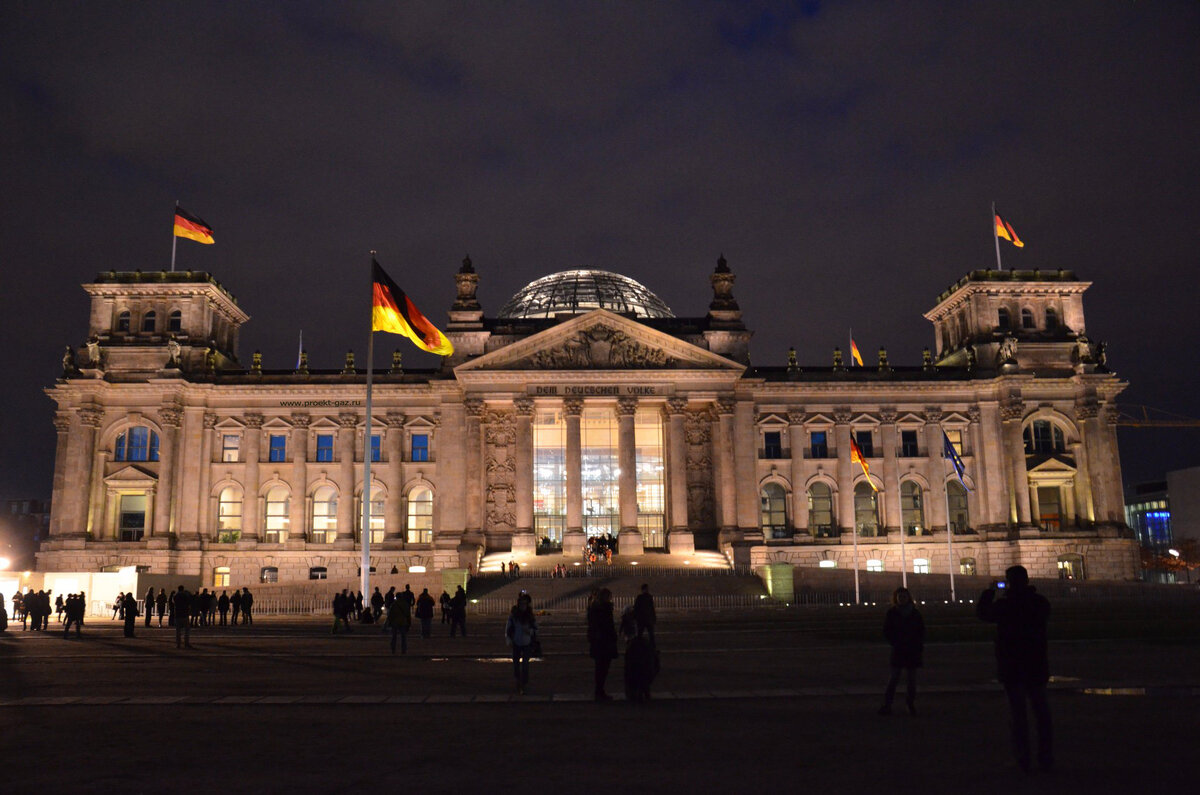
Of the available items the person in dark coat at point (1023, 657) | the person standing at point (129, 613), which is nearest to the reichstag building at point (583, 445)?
the person standing at point (129, 613)

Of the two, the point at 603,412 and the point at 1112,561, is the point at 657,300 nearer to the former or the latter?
the point at 603,412

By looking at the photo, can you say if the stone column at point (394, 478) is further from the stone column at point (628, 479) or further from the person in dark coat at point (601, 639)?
the person in dark coat at point (601, 639)

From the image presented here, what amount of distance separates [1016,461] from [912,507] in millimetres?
8155

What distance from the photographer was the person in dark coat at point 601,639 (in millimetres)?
18484

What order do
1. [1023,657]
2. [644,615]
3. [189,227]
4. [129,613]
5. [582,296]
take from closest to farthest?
[1023,657]
[644,615]
[129,613]
[189,227]
[582,296]

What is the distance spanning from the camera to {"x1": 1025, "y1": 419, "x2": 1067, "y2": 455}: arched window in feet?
252

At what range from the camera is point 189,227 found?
68.7 m

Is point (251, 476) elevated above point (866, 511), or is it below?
above

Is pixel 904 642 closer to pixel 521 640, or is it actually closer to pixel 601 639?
pixel 601 639

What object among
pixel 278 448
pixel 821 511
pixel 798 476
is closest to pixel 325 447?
pixel 278 448

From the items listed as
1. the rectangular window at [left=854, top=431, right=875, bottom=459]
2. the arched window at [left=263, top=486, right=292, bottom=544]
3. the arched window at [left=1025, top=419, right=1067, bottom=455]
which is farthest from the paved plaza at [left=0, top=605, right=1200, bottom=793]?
the arched window at [left=1025, top=419, right=1067, bottom=455]

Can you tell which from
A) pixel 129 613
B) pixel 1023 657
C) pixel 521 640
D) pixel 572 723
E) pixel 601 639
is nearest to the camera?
pixel 1023 657

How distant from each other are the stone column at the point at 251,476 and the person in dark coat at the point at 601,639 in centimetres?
6145

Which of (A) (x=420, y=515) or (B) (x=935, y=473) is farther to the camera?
(A) (x=420, y=515)
